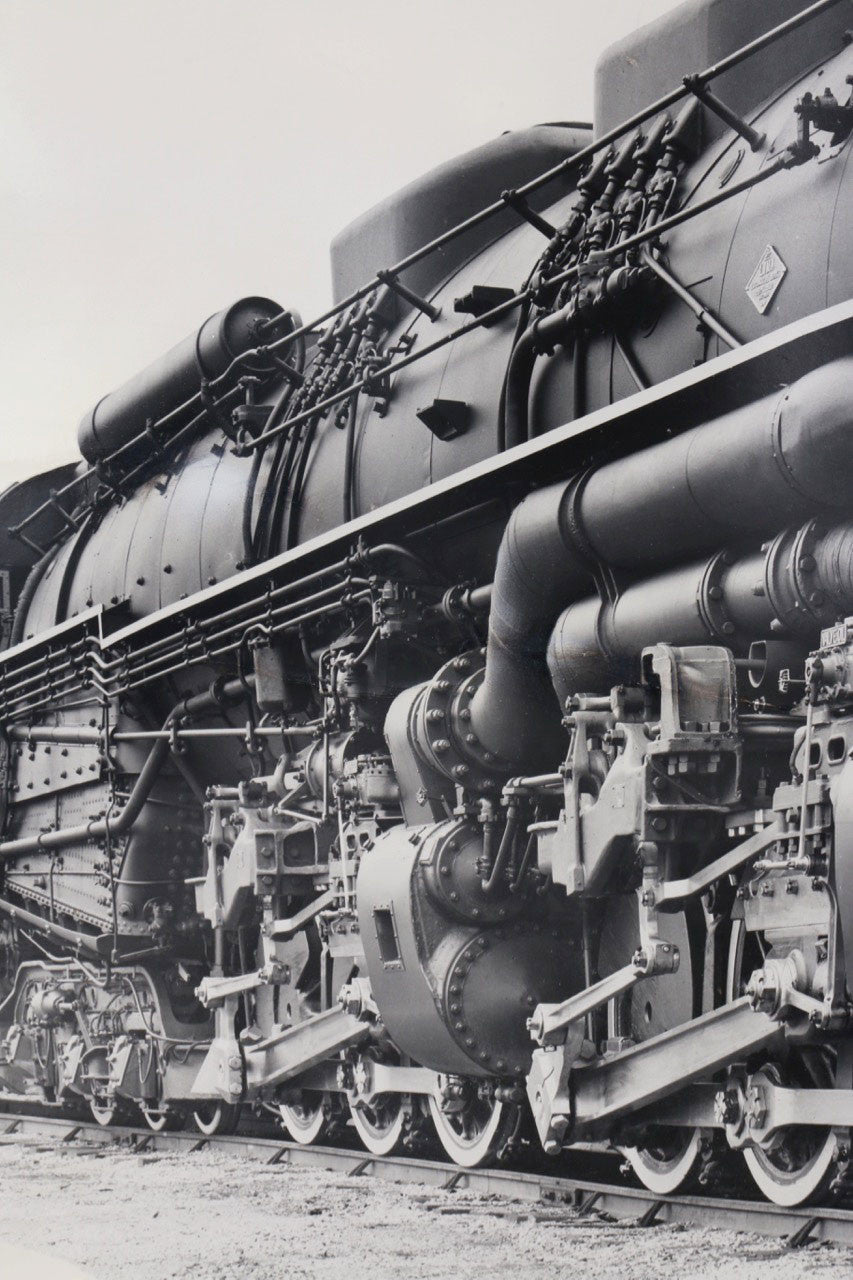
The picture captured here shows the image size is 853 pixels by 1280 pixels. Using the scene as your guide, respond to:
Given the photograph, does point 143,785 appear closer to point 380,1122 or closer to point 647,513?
point 380,1122

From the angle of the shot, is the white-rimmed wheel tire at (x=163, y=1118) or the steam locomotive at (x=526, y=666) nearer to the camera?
the steam locomotive at (x=526, y=666)

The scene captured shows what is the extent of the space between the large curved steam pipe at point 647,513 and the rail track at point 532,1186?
1696 mm

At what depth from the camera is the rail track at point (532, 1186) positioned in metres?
5.15

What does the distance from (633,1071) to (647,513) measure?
1.92 meters

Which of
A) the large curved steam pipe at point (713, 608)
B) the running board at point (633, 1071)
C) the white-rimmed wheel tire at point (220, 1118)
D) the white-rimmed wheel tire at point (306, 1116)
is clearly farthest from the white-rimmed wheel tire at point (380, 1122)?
the large curved steam pipe at point (713, 608)

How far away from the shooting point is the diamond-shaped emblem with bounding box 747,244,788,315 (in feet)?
17.2

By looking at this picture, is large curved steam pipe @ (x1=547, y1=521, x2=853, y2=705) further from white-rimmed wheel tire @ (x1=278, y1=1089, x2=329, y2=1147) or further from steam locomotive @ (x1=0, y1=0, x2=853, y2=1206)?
white-rimmed wheel tire @ (x1=278, y1=1089, x2=329, y2=1147)

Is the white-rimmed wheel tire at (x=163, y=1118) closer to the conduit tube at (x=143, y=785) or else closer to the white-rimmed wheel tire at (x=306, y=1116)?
the white-rimmed wheel tire at (x=306, y=1116)

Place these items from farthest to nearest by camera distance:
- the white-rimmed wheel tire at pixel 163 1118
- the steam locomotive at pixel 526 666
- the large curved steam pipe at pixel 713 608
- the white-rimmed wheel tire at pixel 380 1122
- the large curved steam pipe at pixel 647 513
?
the white-rimmed wheel tire at pixel 163 1118, the white-rimmed wheel tire at pixel 380 1122, the steam locomotive at pixel 526 666, the large curved steam pipe at pixel 713 608, the large curved steam pipe at pixel 647 513

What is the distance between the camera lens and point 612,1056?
5750mm

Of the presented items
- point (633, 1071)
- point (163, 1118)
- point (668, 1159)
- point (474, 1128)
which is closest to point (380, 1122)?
point (474, 1128)

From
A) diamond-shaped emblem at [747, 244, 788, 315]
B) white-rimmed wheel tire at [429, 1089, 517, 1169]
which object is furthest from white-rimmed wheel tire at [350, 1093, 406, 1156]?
diamond-shaped emblem at [747, 244, 788, 315]

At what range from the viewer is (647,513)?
17.9ft

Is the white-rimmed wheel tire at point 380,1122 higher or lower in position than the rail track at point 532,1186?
higher
